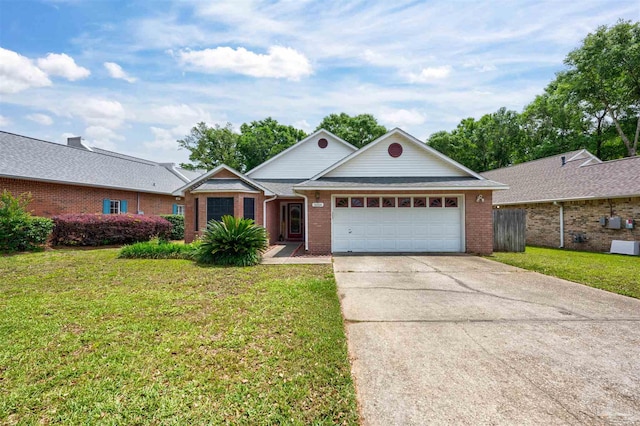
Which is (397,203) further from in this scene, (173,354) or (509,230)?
(173,354)

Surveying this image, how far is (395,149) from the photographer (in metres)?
13.2

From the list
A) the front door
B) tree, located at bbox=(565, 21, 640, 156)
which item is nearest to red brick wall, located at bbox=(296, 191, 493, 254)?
the front door

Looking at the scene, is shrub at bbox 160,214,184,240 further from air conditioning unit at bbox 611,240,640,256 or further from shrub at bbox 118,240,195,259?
air conditioning unit at bbox 611,240,640,256

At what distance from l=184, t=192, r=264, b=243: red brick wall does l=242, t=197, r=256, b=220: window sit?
11cm

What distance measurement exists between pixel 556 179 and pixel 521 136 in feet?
70.1

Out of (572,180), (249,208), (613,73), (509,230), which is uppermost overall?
(613,73)

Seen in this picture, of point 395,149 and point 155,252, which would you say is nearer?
point 155,252

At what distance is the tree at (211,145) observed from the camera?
39438mm

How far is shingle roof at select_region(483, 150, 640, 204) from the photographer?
43.9 feet

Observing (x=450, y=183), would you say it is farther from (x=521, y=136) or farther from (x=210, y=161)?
(x=210, y=161)

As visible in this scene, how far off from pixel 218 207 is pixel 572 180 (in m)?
18.2

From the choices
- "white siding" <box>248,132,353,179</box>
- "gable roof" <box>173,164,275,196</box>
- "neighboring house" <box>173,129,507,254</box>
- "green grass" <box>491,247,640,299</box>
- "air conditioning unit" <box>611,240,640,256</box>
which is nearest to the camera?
"green grass" <box>491,247,640,299</box>

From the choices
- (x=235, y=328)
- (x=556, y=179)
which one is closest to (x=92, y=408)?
(x=235, y=328)

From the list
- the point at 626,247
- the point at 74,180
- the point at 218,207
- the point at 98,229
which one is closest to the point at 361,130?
the point at 218,207
